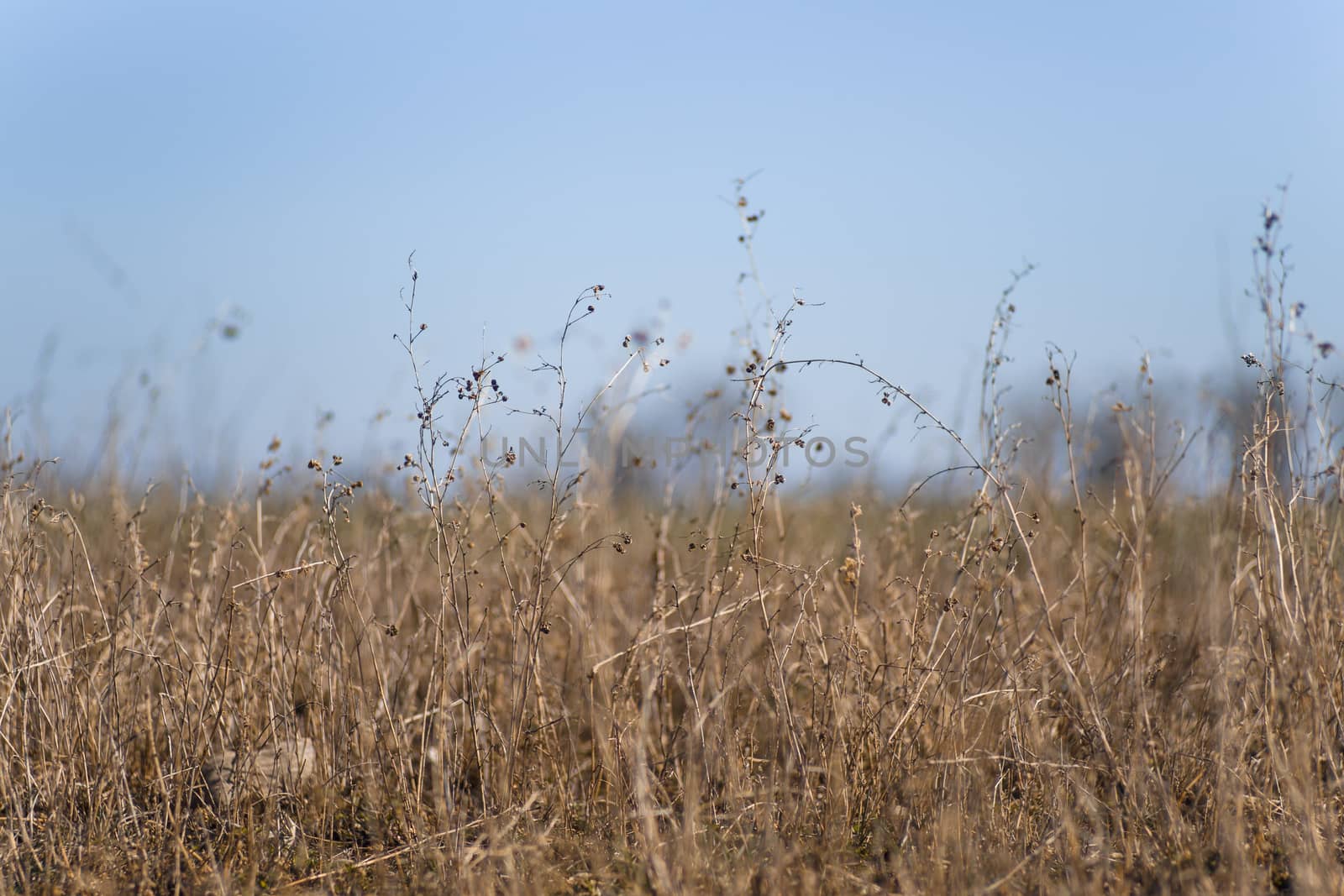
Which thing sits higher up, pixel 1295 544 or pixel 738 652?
pixel 1295 544

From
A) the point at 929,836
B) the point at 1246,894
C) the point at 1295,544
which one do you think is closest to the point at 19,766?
the point at 929,836

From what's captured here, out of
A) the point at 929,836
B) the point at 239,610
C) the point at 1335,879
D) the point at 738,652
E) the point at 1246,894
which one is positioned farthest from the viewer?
the point at 738,652

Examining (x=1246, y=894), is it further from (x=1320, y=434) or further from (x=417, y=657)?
(x=417, y=657)

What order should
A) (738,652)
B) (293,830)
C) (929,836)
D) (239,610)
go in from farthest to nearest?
(738,652) < (239,610) < (293,830) < (929,836)

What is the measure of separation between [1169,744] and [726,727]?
43.0 inches

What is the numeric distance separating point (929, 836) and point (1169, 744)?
0.69 meters

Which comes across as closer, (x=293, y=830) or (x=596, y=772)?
(x=293, y=830)

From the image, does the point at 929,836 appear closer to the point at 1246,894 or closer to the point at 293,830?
the point at 1246,894

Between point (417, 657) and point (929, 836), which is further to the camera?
point (417, 657)

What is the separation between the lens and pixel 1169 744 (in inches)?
98.2

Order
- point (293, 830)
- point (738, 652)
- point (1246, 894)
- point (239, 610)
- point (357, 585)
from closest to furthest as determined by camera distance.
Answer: point (1246, 894)
point (293, 830)
point (239, 610)
point (738, 652)
point (357, 585)

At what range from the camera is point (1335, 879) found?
198 centimetres

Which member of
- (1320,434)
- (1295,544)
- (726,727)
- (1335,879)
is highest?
(1320,434)

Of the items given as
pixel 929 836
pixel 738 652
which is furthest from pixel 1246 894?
pixel 738 652
